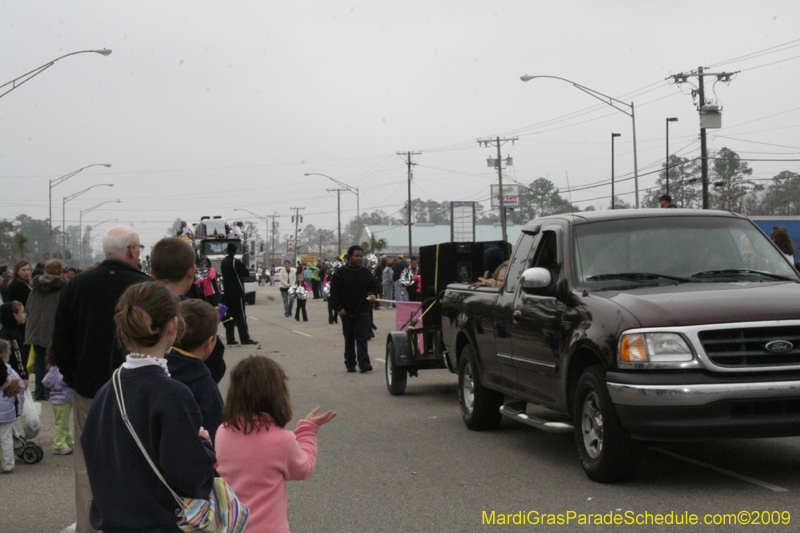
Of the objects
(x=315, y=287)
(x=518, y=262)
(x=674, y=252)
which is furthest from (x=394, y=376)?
(x=315, y=287)

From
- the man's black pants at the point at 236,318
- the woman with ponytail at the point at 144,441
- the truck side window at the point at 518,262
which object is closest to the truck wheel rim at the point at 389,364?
the truck side window at the point at 518,262

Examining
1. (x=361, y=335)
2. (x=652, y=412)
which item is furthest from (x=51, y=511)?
(x=361, y=335)

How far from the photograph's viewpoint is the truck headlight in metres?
5.80

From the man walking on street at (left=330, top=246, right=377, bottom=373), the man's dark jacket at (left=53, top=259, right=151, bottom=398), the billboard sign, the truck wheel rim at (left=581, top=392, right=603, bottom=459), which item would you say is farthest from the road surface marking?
the billboard sign

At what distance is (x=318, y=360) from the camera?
16.2 m

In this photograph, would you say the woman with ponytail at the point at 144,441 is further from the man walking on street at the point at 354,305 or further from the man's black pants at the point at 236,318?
the man's black pants at the point at 236,318

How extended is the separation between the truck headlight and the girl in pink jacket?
2945 mm

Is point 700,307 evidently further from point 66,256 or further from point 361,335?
point 66,256

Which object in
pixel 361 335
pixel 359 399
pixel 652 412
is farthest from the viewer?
pixel 361 335

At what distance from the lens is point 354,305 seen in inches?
543

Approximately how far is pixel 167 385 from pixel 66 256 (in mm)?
94643

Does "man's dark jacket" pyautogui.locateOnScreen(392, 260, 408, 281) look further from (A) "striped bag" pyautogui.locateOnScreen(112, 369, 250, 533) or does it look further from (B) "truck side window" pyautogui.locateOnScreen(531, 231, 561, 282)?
(A) "striped bag" pyautogui.locateOnScreen(112, 369, 250, 533)

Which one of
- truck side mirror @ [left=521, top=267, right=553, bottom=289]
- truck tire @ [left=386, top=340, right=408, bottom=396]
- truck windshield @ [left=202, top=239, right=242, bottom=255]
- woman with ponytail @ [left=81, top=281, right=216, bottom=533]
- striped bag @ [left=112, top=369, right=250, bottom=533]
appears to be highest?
truck windshield @ [left=202, top=239, right=242, bottom=255]

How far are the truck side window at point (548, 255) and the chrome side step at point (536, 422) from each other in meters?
1.20
